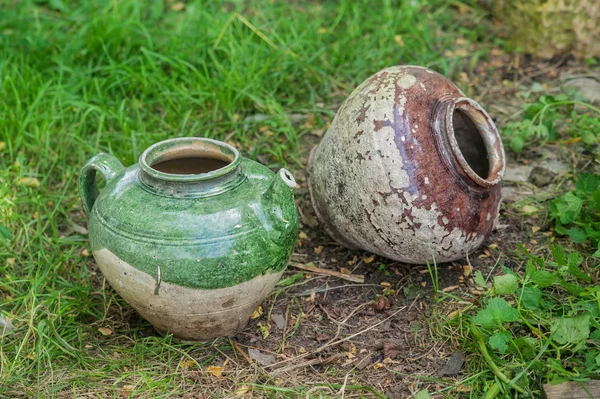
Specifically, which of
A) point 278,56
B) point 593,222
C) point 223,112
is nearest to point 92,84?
point 223,112

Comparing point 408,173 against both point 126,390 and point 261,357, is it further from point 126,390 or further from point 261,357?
point 126,390

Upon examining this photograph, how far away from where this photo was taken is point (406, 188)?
2.70m

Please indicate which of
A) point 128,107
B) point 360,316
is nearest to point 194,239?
point 360,316

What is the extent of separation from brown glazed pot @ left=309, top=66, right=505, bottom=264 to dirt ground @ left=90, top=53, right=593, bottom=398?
0.54 ft

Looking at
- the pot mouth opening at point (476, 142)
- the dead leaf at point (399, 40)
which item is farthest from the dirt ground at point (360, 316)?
the dead leaf at point (399, 40)

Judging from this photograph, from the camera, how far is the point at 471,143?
323 cm

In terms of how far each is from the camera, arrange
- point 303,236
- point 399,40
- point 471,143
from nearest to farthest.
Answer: point 471,143, point 303,236, point 399,40

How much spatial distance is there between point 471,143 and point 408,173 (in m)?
0.66

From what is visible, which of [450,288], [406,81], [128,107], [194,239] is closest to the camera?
[194,239]

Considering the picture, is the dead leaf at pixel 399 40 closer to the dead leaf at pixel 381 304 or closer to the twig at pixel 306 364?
the dead leaf at pixel 381 304

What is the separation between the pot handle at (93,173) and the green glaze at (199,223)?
11cm

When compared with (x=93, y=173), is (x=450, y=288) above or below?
below

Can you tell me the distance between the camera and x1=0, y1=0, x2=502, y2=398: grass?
2.64 m

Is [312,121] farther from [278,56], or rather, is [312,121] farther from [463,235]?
[463,235]
